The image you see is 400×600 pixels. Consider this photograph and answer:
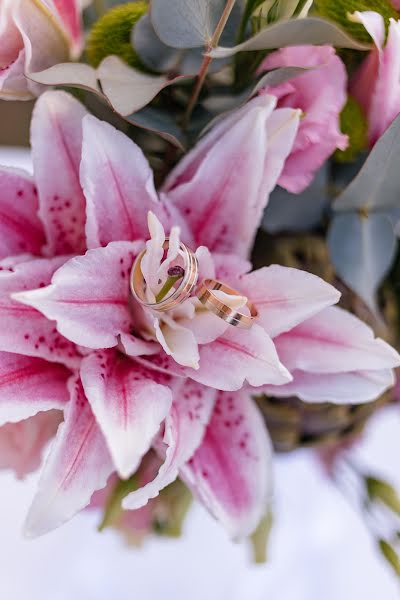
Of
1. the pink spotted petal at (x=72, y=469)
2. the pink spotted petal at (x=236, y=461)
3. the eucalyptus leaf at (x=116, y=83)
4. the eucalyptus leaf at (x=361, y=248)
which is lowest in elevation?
the pink spotted petal at (x=236, y=461)

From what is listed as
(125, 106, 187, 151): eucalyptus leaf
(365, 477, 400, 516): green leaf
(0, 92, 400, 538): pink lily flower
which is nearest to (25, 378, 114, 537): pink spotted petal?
(0, 92, 400, 538): pink lily flower

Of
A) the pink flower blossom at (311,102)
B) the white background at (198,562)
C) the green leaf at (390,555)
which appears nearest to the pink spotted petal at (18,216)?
the pink flower blossom at (311,102)

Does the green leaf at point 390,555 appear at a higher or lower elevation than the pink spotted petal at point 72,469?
lower

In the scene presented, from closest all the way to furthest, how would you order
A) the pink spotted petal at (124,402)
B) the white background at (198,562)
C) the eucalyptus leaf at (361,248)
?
1. the pink spotted petal at (124,402)
2. the eucalyptus leaf at (361,248)
3. the white background at (198,562)

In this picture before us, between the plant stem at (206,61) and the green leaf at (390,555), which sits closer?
the plant stem at (206,61)

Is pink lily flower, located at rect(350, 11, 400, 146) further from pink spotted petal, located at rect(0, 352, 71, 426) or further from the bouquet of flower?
pink spotted petal, located at rect(0, 352, 71, 426)

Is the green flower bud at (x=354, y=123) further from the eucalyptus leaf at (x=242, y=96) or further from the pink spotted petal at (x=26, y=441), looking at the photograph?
the pink spotted petal at (x=26, y=441)
